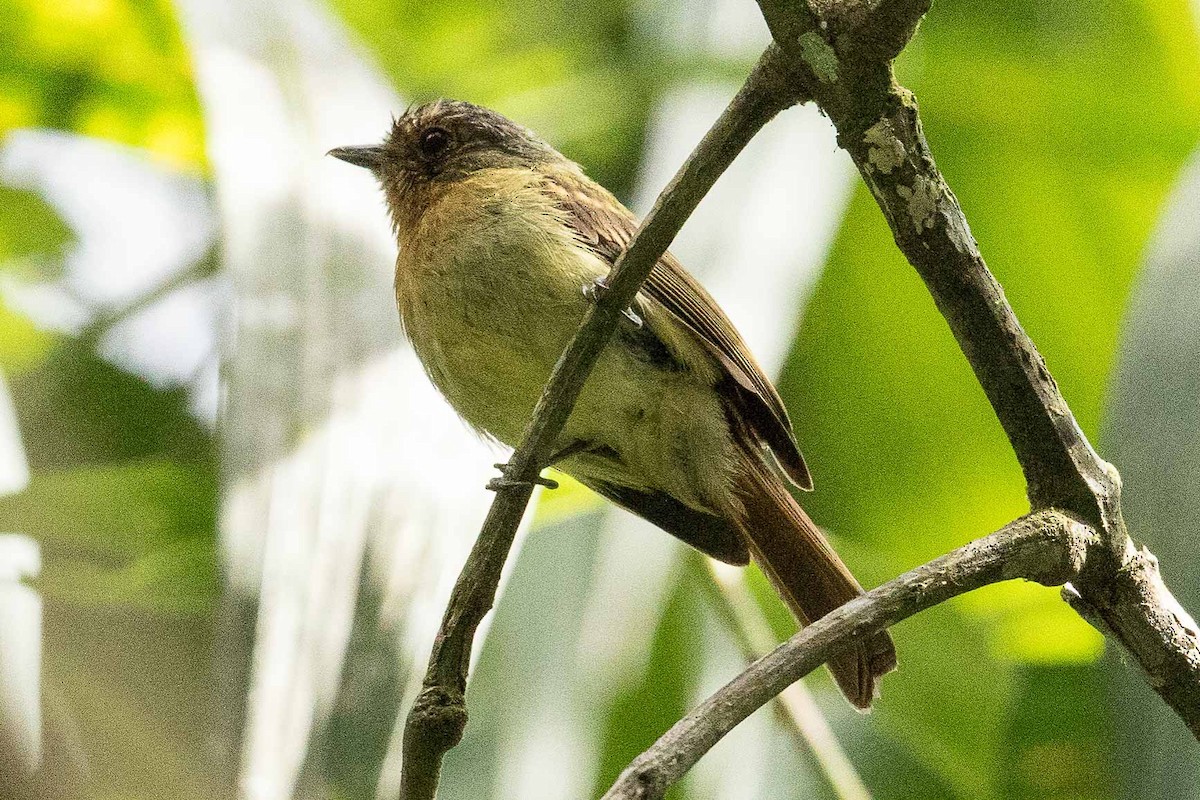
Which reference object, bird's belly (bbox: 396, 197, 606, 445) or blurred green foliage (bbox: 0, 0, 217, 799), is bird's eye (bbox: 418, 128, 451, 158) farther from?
blurred green foliage (bbox: 0, 0, 217, 799)

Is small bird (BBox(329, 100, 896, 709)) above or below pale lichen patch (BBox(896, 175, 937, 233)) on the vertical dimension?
above

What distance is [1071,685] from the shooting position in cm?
303

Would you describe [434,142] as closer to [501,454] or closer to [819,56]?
[501,454]

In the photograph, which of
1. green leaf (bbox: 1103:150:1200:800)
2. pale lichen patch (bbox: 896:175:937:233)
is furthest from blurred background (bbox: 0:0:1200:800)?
pale lichen patch (bbox: 896:175:937:233)

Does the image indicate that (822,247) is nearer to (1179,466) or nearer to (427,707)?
(1179,466)

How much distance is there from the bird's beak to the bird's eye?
0.12 meters

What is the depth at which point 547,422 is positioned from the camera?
1.96 meters

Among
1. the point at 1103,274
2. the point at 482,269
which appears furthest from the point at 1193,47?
the point at 482,269

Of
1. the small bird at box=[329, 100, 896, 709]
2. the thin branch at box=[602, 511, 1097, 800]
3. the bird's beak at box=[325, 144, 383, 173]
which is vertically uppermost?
the bird's beak at box=[325, 144, 383, 173]

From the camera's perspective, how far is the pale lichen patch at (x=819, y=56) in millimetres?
1556

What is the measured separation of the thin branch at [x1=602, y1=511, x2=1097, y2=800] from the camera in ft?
4.66

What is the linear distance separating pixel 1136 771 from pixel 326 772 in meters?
1.25

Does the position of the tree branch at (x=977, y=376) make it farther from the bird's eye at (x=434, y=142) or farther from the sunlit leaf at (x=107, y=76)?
the sunlit leaf at (x=107, y=76)

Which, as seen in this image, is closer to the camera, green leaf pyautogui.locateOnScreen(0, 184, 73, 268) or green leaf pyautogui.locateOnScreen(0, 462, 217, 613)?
green leaf pyautogui.locateOnScreen(0, 462, 217, 613)
